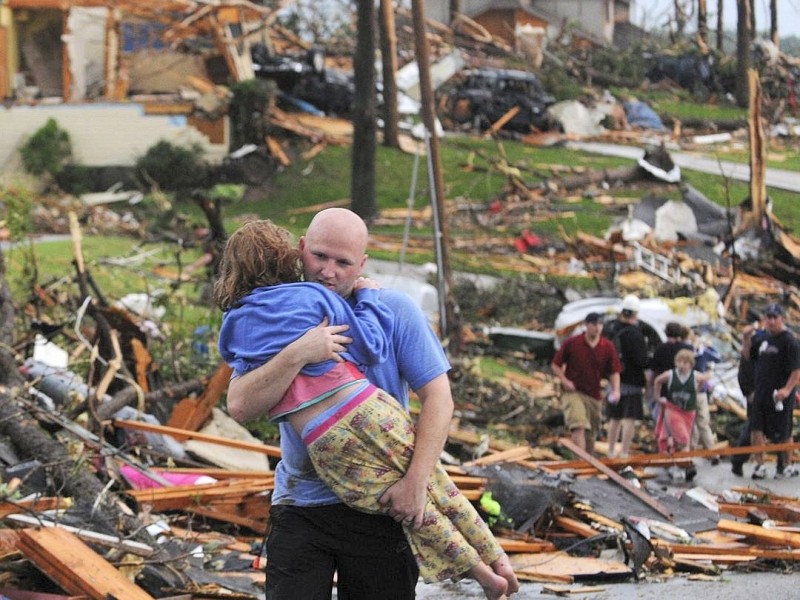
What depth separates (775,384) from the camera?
13.0 metres

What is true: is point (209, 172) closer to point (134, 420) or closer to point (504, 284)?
point (504, 284)

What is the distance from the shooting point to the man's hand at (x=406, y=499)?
4.09 meters

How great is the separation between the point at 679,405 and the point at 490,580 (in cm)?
928

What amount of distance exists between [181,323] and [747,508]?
582 cm

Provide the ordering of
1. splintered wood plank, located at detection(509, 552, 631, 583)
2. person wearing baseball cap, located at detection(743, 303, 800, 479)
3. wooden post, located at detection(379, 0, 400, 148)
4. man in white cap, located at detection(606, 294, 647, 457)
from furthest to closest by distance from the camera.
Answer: wooden post, located at detection(379, 0, 400, 148) < man in white cap, located at detection(606, 294, 647, 457) < person wearing baseball cap, located at detection(743, 303, 800, 479) < splintered wood plank, located at detection(509, 552, 631, 583)

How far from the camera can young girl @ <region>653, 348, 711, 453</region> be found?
13.2m

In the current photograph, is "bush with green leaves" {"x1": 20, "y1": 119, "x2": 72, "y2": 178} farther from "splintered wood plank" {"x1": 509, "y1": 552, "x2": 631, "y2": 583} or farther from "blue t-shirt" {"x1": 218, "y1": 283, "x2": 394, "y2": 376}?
"blue t-shirt" {"x1": 218, "y1": 283, "x2": 394, "y2": 376}

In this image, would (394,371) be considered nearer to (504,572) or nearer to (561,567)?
(504,572)

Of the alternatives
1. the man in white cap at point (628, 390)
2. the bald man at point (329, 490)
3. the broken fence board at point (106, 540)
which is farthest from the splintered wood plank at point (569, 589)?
the man in white cap at point (628, 390)

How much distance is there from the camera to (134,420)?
394 inches

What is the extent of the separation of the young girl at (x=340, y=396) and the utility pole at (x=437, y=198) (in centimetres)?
1322

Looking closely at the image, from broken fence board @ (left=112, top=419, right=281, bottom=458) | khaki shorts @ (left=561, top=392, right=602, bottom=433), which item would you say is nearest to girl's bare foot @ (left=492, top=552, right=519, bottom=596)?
broken fence board @ (left=112, top=419, right=281, bottom=458)

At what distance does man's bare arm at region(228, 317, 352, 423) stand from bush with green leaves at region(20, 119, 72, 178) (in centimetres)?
2839

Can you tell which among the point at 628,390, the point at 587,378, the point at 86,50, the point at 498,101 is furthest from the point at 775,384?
the point at 498,101
